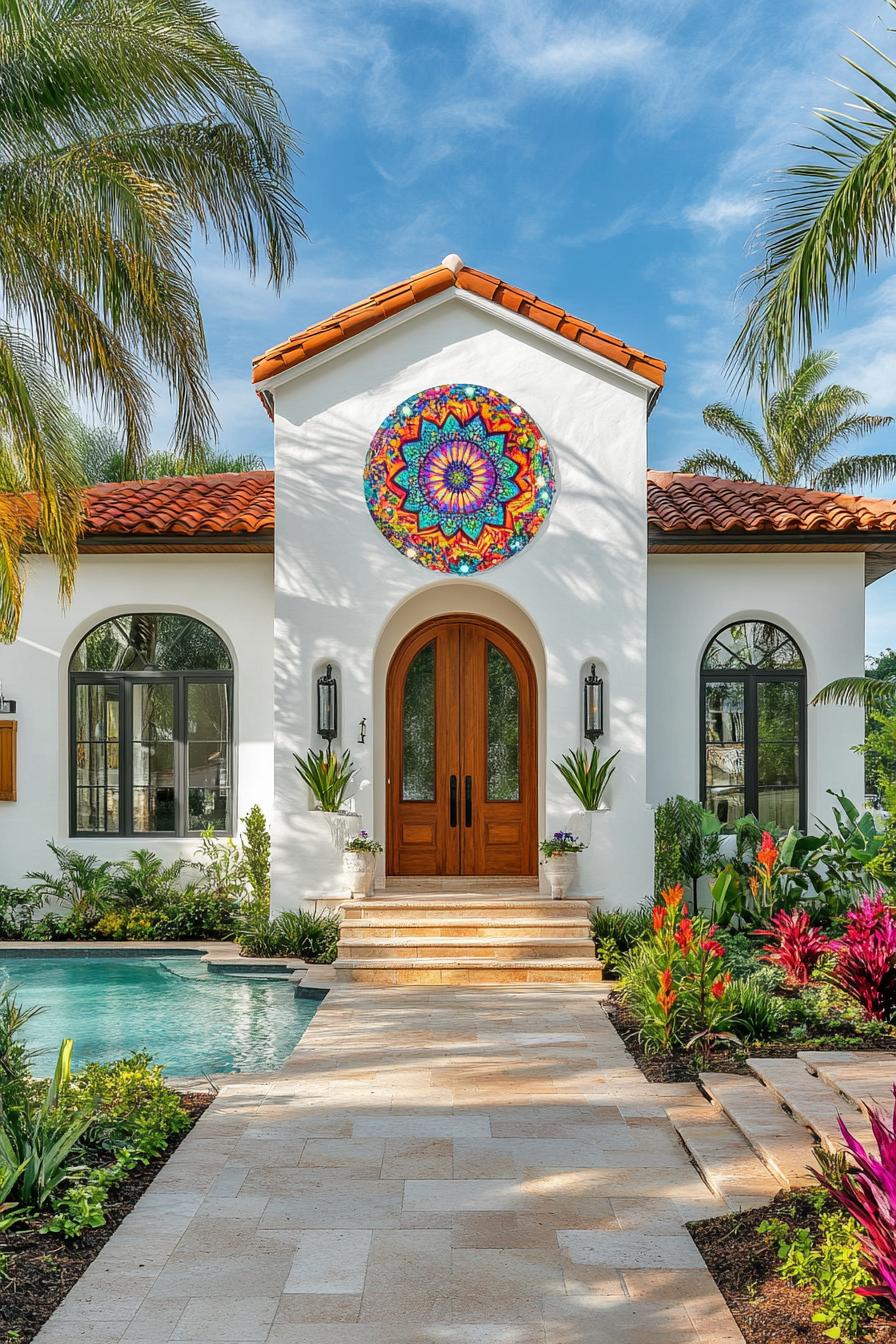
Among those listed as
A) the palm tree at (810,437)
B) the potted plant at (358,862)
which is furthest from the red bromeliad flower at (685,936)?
the palm tree at (810,437)

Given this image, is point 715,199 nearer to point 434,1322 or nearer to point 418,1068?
point 418,1068

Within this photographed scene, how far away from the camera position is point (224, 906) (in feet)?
39.7

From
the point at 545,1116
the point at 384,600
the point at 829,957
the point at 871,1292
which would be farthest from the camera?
the point at 384,600

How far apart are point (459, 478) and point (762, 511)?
3545 millimetres

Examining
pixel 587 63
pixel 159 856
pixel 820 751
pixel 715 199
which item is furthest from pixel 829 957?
pixel 715 199

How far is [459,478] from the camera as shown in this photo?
1148cm

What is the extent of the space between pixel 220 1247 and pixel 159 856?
8.44 metres

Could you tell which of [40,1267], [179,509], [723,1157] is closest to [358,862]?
[179,509]

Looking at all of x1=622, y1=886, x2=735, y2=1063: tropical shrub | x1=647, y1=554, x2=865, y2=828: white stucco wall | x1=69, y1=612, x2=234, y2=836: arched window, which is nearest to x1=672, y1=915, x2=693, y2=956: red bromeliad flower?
x1=622, y1=886, x2=735, y2=1063: tropical shrub

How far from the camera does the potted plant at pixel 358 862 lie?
11008mm

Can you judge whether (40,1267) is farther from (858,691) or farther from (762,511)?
(762,511)

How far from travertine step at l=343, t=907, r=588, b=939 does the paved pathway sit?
9.91 ft

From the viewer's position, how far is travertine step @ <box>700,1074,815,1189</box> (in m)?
5.01

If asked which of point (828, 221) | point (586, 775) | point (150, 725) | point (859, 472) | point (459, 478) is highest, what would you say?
point (859, 472)
